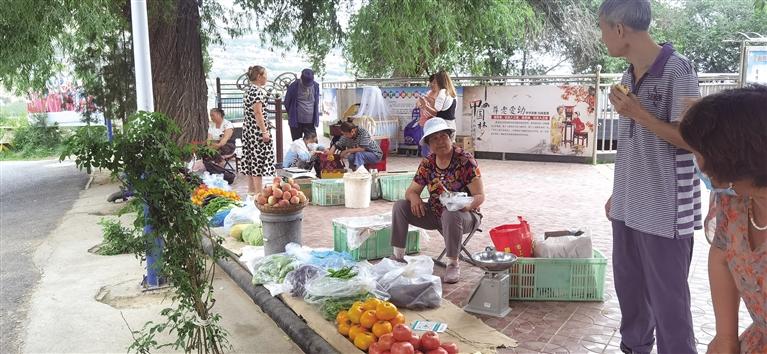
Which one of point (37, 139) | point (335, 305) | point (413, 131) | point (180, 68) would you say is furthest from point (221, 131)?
point (37, 139)

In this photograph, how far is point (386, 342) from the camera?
3363mm

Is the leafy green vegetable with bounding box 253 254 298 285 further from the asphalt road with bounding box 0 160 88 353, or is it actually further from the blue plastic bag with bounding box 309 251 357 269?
the asphalt road with bounding box 0 160 88 353

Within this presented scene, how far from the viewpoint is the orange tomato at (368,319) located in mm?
3629

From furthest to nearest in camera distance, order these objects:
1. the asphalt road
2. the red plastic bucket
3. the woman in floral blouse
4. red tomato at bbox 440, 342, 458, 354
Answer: the asphalt road < the red plastic bucket < red tomato at bbox 440, 342, 458, 354 < the woman in floral blouse

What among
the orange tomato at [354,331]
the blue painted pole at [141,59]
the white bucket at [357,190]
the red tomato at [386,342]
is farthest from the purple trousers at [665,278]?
the white bucket at [357,190]

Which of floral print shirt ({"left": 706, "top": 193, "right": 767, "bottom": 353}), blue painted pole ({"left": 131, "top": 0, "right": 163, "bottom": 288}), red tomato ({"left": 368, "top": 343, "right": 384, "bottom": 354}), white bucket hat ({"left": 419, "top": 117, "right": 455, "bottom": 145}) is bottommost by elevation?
red tomato ({"left": 368, "top": 343, "right": 384, "bottom": 354})

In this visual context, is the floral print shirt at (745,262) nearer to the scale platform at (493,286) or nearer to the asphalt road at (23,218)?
the scale platform at (493,286)

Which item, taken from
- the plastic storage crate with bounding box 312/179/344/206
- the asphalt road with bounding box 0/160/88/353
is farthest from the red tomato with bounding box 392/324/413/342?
the plastic storage crate with bounding box 312/179/344/206

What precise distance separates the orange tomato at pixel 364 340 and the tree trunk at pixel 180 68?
6667 millimetres

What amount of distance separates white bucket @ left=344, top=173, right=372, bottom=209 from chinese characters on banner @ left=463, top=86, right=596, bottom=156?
5414 millimetres

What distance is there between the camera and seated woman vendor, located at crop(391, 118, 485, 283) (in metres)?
4.79

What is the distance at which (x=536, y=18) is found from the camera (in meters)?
16.6

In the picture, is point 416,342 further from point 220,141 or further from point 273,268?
point 220,141

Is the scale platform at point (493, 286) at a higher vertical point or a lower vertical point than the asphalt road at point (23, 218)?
higher
